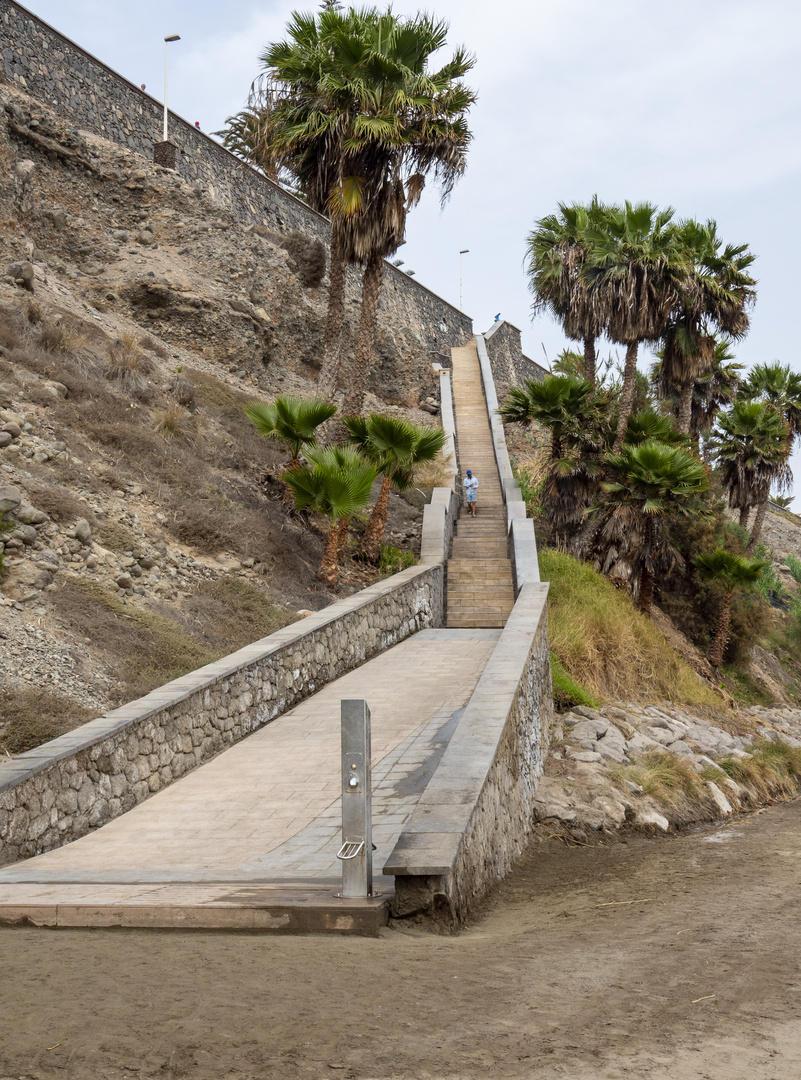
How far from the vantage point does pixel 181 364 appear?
72.8ft

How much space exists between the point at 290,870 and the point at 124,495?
9.02 metres

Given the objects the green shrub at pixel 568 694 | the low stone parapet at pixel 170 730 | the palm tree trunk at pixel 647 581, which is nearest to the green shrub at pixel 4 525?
the low stone parapet at pixel 170 730

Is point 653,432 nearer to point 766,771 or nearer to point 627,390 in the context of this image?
point 627,390

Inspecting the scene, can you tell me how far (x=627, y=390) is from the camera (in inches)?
934

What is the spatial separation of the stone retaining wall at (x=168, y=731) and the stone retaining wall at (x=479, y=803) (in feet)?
8.17

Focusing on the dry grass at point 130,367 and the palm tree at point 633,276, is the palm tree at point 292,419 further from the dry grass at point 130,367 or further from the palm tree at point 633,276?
the palm tree at point 633,276

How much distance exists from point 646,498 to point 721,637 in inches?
215

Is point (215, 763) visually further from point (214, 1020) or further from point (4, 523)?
point (214, 1020)

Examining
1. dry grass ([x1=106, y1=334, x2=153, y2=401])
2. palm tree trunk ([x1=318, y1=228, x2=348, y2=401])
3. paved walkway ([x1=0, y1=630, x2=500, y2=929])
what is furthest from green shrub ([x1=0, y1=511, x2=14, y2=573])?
palm tree trunk ([x1=318, y1=228, x2=348, y2=401])

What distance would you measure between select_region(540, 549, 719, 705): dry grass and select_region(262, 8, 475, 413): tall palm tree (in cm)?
661

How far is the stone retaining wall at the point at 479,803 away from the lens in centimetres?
516

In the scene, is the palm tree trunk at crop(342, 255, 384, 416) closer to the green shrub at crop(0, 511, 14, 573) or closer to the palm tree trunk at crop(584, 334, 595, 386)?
the green shrub at crop(0, 511, 14, 573)

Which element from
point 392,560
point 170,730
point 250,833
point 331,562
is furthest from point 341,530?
point 250,833

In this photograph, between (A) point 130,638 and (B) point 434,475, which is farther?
(B) point 434,475
